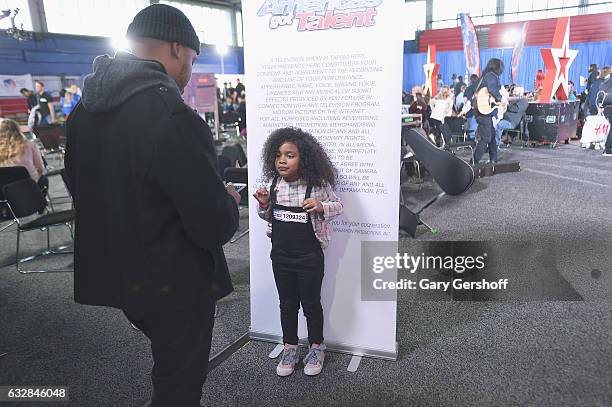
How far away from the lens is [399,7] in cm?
185

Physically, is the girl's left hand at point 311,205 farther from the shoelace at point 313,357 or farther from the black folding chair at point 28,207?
the black folding chair at point 28,207

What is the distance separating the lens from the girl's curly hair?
76.8 inches

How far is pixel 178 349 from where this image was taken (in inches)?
49.7

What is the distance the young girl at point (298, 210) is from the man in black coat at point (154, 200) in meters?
0.68

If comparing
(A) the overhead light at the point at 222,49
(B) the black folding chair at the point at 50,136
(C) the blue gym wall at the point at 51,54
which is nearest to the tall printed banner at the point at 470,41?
(B) the black folding chair at the point at 50,136

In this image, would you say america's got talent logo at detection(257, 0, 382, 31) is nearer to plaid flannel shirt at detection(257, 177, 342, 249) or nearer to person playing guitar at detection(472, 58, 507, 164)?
plaid flannel shirt at detection(257, 177, 342, 249)

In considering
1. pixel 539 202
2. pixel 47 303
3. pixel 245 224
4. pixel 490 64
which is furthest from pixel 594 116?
pixel 47 303

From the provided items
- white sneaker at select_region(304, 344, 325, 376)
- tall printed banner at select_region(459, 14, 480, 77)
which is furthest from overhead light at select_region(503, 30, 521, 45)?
white sneaker at select_region(304, 344, 325, 376)


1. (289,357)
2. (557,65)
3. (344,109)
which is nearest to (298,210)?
(344,109)

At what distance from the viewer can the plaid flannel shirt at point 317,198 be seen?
1.95m

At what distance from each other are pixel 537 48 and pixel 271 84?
1919 cm

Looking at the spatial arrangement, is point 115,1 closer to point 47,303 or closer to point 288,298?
point 47,303

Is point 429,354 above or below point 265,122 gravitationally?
below

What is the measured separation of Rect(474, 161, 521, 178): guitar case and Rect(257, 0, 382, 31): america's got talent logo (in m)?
3.83
